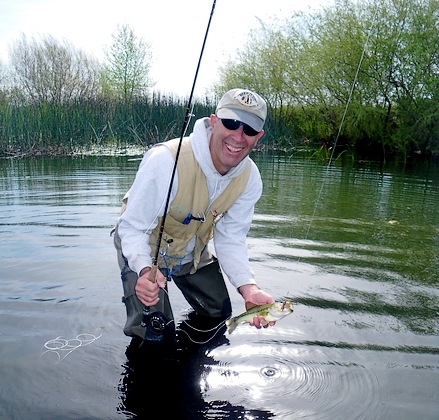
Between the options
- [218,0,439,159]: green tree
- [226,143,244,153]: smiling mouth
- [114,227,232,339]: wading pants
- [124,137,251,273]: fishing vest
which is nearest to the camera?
[226,143,244,153]: smiling mouth

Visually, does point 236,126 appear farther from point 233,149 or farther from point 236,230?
point 236,230

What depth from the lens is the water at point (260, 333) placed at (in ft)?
9.47

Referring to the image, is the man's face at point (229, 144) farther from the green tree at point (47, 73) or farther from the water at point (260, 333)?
the green tree at point (47, 73)

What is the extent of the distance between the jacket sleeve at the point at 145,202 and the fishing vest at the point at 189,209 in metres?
0.13

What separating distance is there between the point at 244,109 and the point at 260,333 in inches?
71.1

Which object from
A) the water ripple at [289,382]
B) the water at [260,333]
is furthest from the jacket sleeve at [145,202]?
the water ripple at [289,382]

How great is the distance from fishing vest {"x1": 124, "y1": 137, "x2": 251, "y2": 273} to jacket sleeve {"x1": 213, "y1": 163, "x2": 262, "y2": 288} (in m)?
0.08

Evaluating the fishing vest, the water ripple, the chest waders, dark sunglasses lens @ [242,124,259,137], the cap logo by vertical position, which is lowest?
the water ripple

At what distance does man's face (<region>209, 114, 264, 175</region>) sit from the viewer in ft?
10.5

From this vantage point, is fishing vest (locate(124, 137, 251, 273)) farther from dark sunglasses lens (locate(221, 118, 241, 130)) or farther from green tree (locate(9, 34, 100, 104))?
green tree (locate(9, 34, 100, 104))

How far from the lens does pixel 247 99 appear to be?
3.15 m

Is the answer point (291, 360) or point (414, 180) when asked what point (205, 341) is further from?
point (414, 180)

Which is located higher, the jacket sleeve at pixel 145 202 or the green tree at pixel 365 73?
the green tree at pixel 365 73

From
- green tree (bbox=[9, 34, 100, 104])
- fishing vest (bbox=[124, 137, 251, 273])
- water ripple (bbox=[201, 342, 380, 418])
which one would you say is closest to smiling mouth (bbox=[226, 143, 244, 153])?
fishing vest (bbox=[124, 137, 251, 273])
